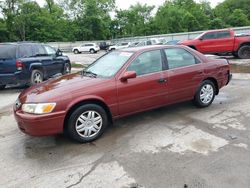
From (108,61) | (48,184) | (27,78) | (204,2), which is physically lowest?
(48,184)

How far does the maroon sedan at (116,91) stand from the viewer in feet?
14.2

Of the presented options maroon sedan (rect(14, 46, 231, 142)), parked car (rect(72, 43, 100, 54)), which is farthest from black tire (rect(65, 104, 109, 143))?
parked car (rect(72, 43, 100, 54))

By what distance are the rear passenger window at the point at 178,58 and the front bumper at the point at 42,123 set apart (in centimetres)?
245

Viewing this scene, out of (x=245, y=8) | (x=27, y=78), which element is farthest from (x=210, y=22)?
(x=27, y=78)

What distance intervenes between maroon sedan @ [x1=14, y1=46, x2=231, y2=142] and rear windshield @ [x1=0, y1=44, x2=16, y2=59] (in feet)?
14.9

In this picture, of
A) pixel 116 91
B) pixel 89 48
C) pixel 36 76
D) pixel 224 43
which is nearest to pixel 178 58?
pixel 116 91

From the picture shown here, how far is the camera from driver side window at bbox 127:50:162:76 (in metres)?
5.16

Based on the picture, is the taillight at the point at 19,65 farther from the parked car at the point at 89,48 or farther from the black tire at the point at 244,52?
the parked car at the point at 89,48

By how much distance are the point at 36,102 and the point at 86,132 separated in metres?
0.92

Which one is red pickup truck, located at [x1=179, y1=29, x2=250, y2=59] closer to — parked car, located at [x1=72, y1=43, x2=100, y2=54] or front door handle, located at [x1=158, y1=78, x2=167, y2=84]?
front door handle, located at [x1=158, y1=78, x2=167, y2=84]

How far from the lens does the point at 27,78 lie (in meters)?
9.45

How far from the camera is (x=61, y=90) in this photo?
4.53 m

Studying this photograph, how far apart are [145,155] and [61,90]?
1.68 m

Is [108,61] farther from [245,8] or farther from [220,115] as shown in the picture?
[245,8]
